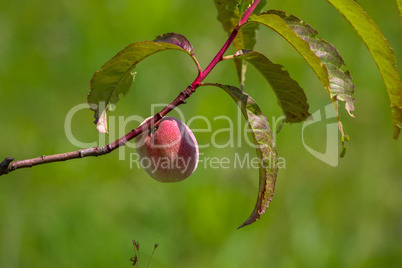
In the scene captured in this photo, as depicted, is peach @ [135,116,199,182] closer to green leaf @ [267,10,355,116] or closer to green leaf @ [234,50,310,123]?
green leaf @ [234,50,310,123]

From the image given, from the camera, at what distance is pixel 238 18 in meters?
1.25

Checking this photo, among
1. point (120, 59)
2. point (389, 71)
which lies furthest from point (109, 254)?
point (389, 71)

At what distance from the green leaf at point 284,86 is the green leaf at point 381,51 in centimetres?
15

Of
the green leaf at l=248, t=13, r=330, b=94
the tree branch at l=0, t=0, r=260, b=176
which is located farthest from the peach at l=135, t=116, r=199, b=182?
the green leaf at l=248, t=13, r=330, b=94

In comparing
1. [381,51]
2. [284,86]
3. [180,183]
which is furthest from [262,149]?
[180,183]

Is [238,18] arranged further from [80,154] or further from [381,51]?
[80,154]

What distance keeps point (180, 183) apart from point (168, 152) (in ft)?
5.38

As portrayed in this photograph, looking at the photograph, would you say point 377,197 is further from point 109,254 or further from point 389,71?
point 389,71

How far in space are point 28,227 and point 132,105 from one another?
902mm

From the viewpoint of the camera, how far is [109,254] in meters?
2.54

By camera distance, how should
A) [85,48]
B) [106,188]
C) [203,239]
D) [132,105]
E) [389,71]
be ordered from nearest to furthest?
[389,71] < [203,239] < [106,188] < [132,105] < [85,48]

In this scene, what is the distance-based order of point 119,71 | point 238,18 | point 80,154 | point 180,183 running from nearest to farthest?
point 80,154 → point 119,71 → point 238,18 → point 180,183

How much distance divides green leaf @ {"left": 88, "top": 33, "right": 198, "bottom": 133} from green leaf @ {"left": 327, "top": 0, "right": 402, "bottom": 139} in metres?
0.30

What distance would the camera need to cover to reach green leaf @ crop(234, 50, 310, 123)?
105 cm
